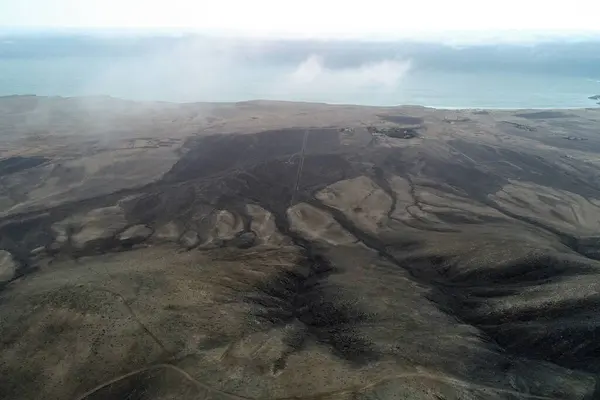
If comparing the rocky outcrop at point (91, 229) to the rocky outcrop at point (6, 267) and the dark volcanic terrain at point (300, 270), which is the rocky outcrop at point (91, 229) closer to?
the dark volcanic terrain at point (300, 270)

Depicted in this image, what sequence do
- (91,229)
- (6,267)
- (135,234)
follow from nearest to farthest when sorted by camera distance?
(6,267)
(135,234)
(91,229)

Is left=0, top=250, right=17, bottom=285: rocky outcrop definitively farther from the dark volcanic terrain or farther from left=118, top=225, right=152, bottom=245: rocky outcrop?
left=118, top=225, right=152, bottom=245: rocky outcrop

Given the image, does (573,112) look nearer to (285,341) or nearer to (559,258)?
(559,258)

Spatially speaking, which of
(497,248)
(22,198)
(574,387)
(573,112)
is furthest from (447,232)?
(573,112)

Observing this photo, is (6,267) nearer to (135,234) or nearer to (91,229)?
(91,229)

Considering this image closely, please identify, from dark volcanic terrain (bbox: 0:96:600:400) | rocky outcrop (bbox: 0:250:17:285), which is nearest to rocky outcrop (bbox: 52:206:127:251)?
dark volcanic terrain (bbox: 0:96:600:400)

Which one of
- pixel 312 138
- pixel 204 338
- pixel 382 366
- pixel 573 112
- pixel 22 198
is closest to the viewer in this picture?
pixel 382 366

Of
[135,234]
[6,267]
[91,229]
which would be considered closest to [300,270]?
[135,234]

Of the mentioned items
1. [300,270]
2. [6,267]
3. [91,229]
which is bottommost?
[300,270]

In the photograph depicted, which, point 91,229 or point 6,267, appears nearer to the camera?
point 6,267
